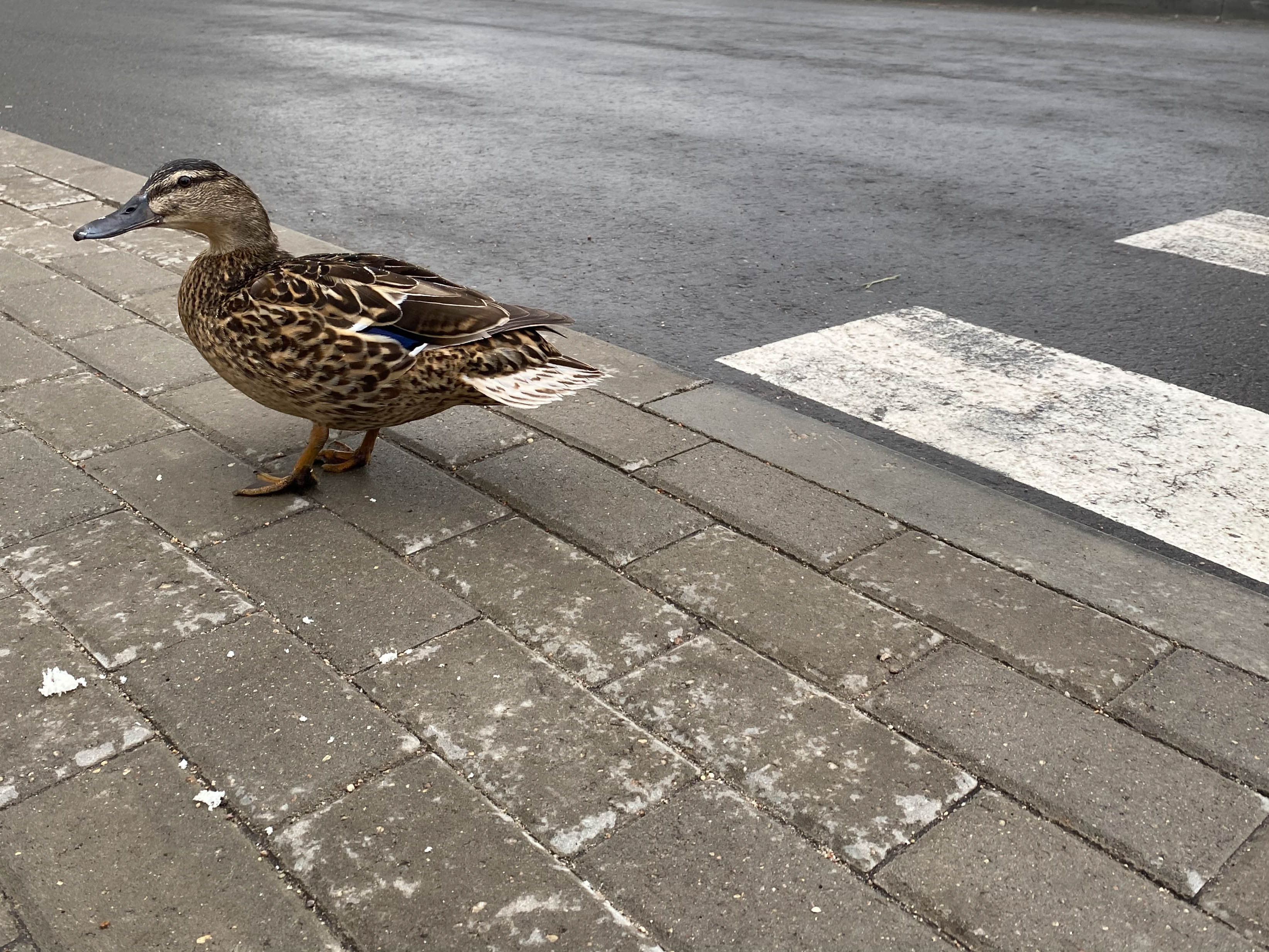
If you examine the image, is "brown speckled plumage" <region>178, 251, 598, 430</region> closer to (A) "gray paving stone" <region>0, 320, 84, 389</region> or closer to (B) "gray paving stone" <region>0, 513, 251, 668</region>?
(B) "gray paving stone" <region>0, 513, 251, 668</region>

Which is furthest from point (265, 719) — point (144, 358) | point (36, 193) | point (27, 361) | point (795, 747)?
point (36, 193)

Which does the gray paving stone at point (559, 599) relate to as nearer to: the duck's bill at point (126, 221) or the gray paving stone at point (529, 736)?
the gray paving stone at point (529, 736)

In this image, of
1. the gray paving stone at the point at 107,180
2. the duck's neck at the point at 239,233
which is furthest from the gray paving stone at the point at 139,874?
the gray paving stone at the point at 107,180

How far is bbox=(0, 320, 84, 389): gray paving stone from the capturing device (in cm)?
458

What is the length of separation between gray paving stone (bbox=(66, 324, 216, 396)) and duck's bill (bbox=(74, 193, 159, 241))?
81 centimetres

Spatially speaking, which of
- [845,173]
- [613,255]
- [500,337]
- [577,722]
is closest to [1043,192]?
[845,173]

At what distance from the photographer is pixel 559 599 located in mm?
3256

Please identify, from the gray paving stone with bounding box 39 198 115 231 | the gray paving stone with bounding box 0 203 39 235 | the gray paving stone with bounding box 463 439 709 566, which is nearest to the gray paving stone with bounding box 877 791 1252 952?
the gray paving stone with bounding box 463 439 709 566

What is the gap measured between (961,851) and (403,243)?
485 cm

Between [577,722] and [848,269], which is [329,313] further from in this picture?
[848,269]

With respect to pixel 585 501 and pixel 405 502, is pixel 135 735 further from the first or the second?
pixel 585 501

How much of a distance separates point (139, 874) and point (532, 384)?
1795 millimetres

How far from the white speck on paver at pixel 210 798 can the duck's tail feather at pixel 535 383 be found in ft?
A: 4.70

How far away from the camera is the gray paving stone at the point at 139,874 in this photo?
2.20 meters
